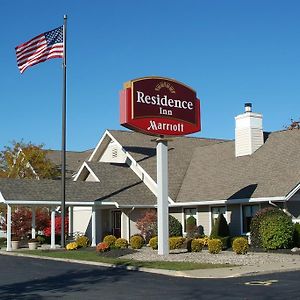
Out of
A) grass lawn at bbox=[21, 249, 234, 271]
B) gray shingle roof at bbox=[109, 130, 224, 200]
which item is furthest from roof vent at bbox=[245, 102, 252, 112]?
grass lawn at bbox=[21, 249, 234, 271]

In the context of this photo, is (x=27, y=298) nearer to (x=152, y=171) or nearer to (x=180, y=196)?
(x=180, y=196)

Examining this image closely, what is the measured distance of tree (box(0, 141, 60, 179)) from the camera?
46531 mm

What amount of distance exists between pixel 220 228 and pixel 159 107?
8307 millimetres

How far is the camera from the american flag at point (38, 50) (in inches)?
1253

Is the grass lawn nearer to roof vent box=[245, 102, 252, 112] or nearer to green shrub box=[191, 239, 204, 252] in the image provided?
green shrub box=[191, 239, 204, 252]

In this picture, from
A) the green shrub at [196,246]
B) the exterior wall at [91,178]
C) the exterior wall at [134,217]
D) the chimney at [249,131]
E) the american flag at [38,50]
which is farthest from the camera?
the exterior wall at [91,178]

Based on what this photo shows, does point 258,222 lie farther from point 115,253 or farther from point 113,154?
point 113,154

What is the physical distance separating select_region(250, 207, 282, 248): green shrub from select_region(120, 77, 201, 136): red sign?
4943 mm

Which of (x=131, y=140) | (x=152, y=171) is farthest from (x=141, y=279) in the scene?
(x=131, y=140)

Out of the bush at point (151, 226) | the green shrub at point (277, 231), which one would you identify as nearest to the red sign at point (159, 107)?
the green shrub at point (277, 231)

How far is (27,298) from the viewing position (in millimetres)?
13875

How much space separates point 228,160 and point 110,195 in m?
7.53

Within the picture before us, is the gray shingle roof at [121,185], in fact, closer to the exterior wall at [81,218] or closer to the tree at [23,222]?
the exterior wall at [81,218]

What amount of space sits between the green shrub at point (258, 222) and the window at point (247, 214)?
2183 mm
